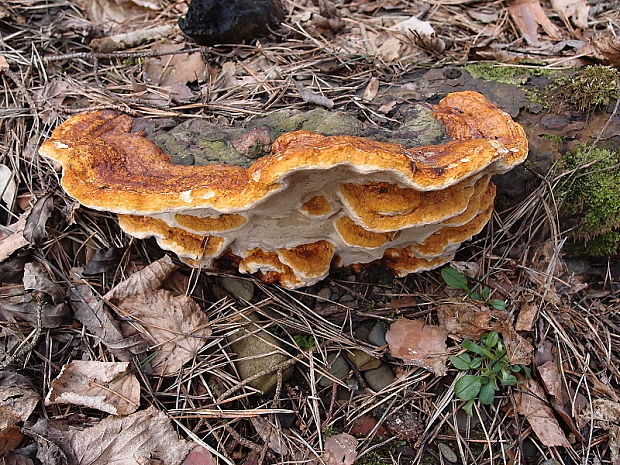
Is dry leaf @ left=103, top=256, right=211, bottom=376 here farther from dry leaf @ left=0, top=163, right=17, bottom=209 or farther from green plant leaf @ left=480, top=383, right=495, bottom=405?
green plant leaf @ left=480, top=383, right=495, bottom=405

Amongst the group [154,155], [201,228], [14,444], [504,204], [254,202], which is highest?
[254,202]

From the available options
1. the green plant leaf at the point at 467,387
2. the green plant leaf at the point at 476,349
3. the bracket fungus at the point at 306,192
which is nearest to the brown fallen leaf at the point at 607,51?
the bracket fungus at the point at 306,192

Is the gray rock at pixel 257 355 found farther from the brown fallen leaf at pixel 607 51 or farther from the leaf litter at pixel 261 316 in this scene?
the brown fallen leaf at pixel 607 51

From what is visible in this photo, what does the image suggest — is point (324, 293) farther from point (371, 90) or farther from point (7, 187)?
point (7, 187)

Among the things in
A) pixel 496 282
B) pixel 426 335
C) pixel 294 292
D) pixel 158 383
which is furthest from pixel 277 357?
pixel 496 282

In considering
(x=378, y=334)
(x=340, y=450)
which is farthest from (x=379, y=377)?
(x=340, y=450)

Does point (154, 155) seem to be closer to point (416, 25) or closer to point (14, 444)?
point (14, 444)
